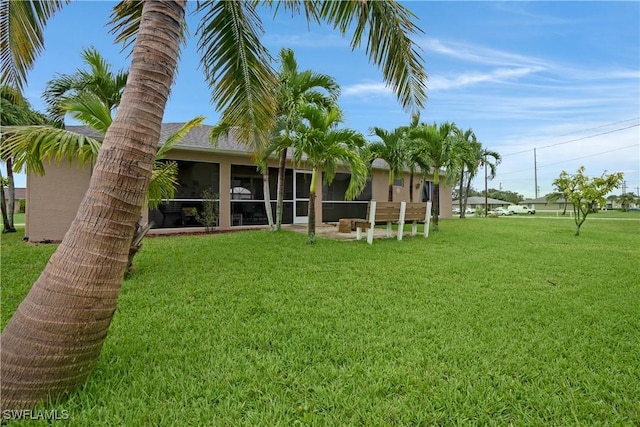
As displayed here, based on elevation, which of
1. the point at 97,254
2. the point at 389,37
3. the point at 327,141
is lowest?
the point at 97,254

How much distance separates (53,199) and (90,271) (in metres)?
9.73

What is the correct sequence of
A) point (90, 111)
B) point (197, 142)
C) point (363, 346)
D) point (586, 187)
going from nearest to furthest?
point (363, 346) < point (90, 111) < point (197, 142) < point (586, 187)

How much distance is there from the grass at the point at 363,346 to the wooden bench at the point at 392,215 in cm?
271

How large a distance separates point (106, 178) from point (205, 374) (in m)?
1.58

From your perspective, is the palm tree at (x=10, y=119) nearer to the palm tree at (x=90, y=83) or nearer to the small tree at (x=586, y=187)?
the palm tree at (x=90, y=83)

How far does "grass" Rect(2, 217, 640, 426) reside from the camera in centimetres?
214

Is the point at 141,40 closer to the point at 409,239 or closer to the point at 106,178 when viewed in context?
the point at 106,178

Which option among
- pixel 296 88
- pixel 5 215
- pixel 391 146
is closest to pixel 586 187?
pixel 391 146

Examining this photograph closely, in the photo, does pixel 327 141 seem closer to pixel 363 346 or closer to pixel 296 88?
pixel 296 88

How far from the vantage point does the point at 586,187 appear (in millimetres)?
11977

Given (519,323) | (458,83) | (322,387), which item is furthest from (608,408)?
(458,83)

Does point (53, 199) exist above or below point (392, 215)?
above

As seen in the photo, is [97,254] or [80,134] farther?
[80,134]

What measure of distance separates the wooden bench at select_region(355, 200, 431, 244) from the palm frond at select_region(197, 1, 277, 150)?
4147 mm
